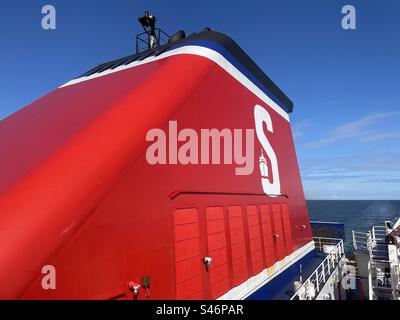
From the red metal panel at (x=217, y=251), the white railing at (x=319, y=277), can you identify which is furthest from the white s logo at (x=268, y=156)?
the red metal panel at (x=217, y=251)

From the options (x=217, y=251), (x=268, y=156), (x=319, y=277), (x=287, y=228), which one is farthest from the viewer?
(x=319, y=277)

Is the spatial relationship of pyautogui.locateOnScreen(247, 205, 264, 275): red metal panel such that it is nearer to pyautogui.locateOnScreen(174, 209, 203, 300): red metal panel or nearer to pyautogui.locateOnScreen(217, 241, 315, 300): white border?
pyautogui.locateOnScreen(217, 241, 315, 300): white border

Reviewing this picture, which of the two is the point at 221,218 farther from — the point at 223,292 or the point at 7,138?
the point at 7,138

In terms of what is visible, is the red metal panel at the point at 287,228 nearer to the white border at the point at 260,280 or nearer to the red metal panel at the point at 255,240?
the white border at the point at 260,280

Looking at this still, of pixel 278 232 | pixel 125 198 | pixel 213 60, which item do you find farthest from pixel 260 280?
pixel 213 60

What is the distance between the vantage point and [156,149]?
478cm

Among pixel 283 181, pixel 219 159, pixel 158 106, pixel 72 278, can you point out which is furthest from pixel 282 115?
pixel 72 278

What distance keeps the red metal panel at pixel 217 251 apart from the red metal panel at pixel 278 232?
3.21m

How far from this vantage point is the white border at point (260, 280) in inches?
247

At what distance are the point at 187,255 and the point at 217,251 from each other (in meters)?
Answer: 0.93

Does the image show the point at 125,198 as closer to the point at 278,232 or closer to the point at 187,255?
the point at 187,255

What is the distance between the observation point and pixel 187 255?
16.9 feet

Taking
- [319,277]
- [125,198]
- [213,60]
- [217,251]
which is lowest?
[319,277]

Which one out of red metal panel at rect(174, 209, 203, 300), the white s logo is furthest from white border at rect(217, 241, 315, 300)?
the white s logo
